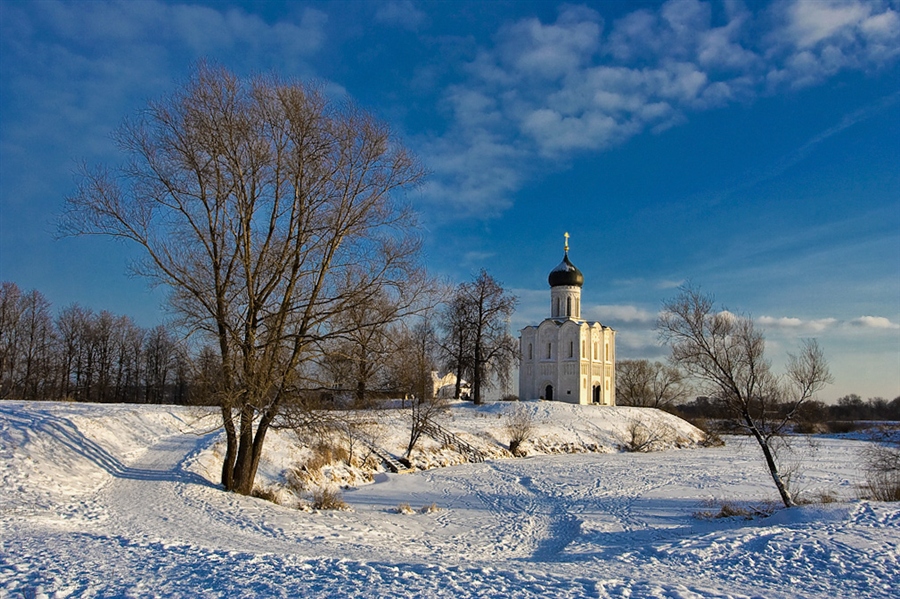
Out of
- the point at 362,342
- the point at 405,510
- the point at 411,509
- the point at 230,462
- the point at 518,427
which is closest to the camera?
the point at 362,342

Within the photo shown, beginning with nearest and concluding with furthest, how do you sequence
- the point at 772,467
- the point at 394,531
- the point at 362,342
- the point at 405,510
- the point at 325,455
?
the point at 394,531, the point at 362,342, the point at 772,467, the point at 405,510, the point at 325,455

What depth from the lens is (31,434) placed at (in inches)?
584

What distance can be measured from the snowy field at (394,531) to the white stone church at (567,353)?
22.1m

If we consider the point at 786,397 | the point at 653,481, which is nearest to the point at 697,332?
the point at 786,397

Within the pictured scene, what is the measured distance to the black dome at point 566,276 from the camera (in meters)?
48.2

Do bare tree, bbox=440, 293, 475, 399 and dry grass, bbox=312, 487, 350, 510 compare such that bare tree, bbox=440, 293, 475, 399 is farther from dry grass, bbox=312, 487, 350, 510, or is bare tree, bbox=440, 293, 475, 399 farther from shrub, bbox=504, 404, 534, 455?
dry grass, bbox=312, 487, 350, 510

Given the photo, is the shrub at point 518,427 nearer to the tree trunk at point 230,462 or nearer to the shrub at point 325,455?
the shrub at point 325,455

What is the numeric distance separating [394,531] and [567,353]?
3516 centimetres

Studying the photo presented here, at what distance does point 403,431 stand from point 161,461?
480 inches

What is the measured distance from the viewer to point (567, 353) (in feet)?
151

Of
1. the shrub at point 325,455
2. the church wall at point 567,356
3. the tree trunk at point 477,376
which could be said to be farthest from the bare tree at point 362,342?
the church wall at point 567,356

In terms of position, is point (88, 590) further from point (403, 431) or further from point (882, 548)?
point (403, 431)

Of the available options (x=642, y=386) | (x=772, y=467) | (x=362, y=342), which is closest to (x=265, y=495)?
(x=362, y=342)

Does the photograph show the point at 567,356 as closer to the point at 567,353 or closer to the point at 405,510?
the point at 567,353
